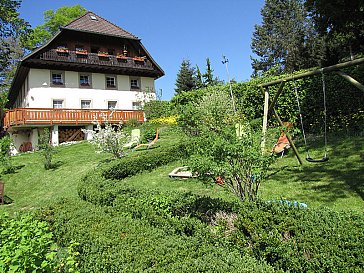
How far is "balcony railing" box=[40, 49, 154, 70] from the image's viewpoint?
76.3 ft

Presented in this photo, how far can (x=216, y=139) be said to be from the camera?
14.9ft

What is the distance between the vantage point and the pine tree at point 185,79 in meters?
38.7

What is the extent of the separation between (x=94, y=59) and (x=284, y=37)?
1204 inches

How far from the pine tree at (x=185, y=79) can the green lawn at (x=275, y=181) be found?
26020mm

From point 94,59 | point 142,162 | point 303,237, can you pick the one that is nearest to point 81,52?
point 94,59

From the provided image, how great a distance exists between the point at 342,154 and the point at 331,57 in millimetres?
22800

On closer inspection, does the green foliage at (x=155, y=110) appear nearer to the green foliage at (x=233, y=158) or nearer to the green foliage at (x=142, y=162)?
the green foliage at (x=142, y=162)

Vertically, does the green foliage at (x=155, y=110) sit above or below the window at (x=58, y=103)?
below

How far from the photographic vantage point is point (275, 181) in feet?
24.3

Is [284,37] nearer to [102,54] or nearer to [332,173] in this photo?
[102,54]

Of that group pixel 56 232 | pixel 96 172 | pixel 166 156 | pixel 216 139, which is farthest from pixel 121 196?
pixel 166 156

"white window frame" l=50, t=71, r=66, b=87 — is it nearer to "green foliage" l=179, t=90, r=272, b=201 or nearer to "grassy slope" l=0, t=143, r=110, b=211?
"grassy slope" l=0, t=143, r=110, b=211

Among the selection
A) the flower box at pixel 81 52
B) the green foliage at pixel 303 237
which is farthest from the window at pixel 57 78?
the green foliage at pixel 303 237

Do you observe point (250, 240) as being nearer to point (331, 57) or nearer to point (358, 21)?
point (358, 21)
